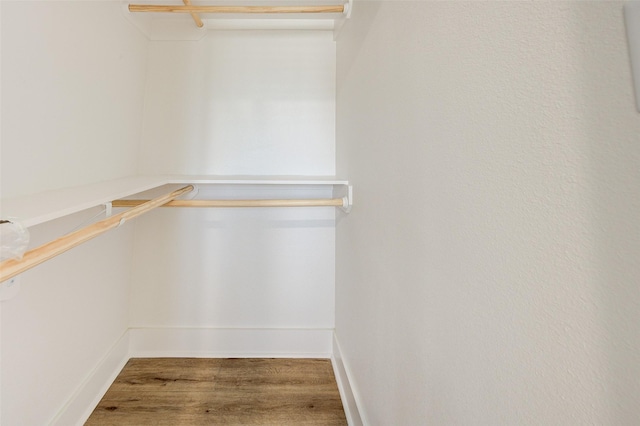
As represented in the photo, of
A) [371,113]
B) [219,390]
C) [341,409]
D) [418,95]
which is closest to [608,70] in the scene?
[418,95]

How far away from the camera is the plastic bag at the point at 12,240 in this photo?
0.45 m

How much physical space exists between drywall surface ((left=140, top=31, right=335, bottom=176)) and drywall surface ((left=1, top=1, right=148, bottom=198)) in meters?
0.19

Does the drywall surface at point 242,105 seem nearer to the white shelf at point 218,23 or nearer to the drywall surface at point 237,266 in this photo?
the white shelf at point 218,23

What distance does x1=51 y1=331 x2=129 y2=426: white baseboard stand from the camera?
1091 millimetres

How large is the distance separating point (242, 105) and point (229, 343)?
1.42m

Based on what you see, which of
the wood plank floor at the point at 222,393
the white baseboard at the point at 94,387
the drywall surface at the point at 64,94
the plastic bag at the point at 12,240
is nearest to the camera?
the plastic bag at the point at 12,240

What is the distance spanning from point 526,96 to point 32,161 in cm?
127

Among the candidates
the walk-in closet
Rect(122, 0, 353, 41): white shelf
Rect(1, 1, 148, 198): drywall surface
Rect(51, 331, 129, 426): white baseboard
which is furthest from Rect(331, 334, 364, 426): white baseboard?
Rect(122, 0, 353, 41): white shelf

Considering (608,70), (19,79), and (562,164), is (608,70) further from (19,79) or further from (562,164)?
(19,79)

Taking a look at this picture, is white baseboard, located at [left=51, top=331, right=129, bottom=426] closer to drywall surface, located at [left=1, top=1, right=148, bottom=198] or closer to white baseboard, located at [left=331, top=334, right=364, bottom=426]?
drywall surface, located at [left=1, top=1, right=148, bottom=198]

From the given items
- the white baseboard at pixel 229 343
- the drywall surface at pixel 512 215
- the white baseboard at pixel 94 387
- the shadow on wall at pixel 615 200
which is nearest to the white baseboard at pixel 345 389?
the white baseboard at pixel 229 343

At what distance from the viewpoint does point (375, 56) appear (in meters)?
0.92

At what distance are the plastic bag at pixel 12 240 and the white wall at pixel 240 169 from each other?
3.70 ft

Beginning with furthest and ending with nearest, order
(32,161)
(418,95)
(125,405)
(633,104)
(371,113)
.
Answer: (125,405) → (371,113) → (32,161) → (418,95) → (633,104)
